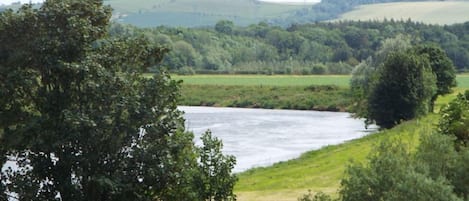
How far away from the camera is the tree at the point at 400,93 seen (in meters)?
71.5

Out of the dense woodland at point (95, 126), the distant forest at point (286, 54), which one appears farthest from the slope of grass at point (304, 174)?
the distant forest at point (286, 54)

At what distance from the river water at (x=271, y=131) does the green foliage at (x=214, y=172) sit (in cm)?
2555

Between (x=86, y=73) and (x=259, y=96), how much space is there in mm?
91286

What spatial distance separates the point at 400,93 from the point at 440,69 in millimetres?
13492

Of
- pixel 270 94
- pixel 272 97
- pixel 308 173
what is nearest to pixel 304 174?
pixel 308 173

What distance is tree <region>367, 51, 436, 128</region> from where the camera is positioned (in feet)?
235

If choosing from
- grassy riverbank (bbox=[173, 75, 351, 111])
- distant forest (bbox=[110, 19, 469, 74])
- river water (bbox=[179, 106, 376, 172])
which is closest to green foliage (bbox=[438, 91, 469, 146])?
river water (bbox=[179, 106, 376, 172])

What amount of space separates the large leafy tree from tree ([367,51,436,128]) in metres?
49.1

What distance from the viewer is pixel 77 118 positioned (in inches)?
902

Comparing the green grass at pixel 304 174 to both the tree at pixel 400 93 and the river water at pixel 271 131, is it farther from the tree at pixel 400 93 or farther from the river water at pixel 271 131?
the tree at pixel 400 93

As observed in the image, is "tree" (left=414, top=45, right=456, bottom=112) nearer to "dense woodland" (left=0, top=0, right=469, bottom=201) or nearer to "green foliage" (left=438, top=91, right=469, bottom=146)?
"green foliage" (left=438, top=91, right=469, bottom=146)

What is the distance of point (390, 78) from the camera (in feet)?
238

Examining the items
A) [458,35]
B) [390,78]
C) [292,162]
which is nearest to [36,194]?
[292,162]

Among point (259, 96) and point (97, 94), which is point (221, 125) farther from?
point (97, 94)
